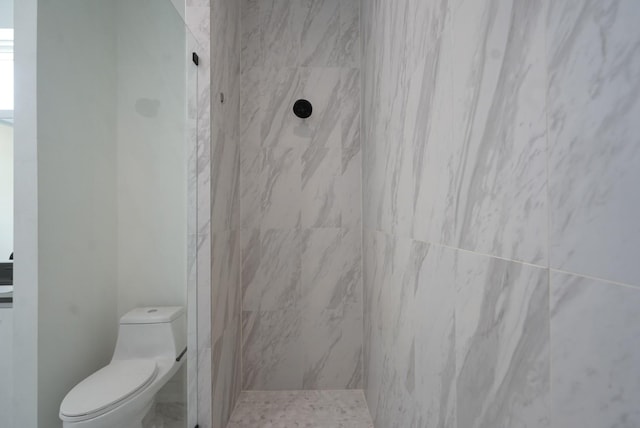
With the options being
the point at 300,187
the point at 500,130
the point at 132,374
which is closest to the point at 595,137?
the point at 500,130

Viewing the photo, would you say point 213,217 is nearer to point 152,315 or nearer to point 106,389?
point 152,315

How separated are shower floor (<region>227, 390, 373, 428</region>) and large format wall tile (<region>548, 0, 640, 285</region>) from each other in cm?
171

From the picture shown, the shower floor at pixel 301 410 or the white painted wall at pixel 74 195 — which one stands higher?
the white painted wall at pixel 74 195

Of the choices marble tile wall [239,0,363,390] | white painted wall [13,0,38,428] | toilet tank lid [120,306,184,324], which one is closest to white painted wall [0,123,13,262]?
white painted wall [13,0,38,428]

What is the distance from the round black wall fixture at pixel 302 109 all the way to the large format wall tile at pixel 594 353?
1778 millimetres

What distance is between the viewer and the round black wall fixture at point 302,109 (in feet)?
6.40

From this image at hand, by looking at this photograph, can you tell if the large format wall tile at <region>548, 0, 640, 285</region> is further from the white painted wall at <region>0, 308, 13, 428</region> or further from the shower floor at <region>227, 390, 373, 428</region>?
the shower floor at <region>227, 390, 373, 428</region>

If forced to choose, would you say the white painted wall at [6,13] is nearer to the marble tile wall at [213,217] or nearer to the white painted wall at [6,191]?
the white painted wall at [6,191]

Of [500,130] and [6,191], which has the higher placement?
[500,130]

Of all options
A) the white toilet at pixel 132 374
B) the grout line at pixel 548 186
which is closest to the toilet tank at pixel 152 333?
the white toilet at pixel 132 374

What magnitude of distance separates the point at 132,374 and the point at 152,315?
21 centimetres

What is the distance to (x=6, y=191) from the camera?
28.5 inches

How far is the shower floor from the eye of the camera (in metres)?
1.65

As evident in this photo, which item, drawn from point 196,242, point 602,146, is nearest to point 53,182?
point 196,242
